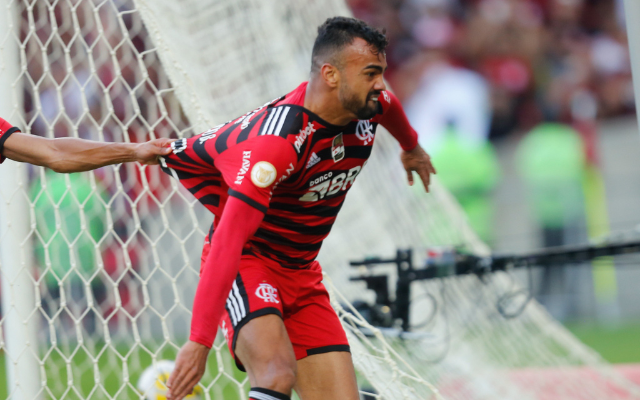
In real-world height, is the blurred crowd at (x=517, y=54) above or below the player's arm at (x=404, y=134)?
above

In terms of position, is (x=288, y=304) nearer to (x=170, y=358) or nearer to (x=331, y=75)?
(x=331, y=75)

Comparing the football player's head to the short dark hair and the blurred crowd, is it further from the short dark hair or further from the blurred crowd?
the blurred crowd

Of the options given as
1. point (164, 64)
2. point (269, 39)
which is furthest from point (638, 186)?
point (164, 64)

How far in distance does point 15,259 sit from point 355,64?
1746mm

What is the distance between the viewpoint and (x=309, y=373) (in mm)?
1977

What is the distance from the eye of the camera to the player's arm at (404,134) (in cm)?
220

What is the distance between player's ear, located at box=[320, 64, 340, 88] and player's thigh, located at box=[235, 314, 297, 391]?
0.66 meters

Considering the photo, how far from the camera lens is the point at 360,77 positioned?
1.81 m

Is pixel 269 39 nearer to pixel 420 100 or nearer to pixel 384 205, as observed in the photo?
pixel 384 205

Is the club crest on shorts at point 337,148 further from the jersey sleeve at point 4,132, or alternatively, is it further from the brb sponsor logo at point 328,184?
the jersey sleeve at point 4,132

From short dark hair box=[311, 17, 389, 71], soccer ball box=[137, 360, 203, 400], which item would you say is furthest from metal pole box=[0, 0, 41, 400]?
short dark hair box=[311, 17, 389, 71]

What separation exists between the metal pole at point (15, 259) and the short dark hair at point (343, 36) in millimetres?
1518

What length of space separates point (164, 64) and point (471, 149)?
5346 mm

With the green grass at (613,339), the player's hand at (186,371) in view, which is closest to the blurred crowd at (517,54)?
the green grass at (613,339)
